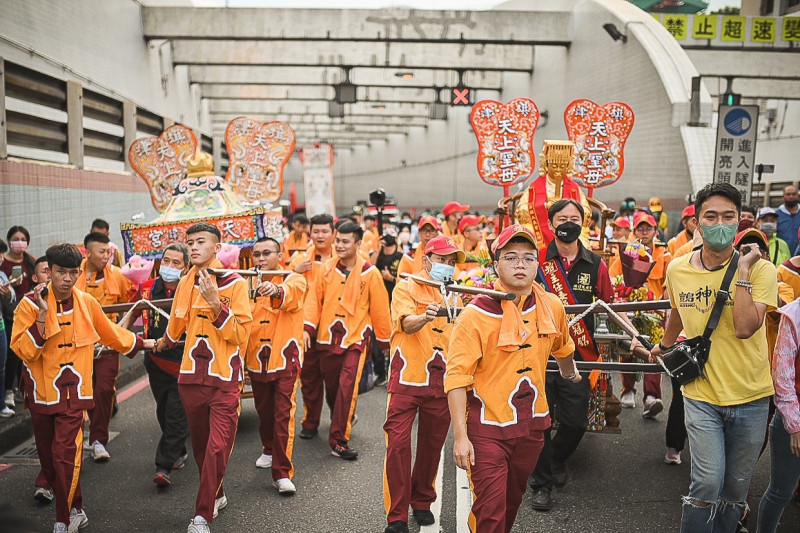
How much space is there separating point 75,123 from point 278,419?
9.09 meters

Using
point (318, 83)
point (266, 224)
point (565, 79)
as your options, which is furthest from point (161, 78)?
point (266, 224)

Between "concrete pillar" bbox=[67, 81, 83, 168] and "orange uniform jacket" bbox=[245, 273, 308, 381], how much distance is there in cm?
826

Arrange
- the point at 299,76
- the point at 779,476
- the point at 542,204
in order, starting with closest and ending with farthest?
the point at 779,476 < the point at 542,204 < the point at 299,76

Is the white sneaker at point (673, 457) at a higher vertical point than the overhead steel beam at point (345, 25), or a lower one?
lower

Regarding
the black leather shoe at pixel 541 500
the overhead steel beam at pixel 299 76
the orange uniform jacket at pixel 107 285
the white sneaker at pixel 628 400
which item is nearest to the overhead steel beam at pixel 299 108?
the overhead steel beam at pixel 299 76

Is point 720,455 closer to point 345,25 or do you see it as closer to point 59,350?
point 59,350

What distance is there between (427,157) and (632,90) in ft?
62.4

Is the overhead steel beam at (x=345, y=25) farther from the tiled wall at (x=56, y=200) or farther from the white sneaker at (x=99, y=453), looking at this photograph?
the white sneaker at (x=99, y=453)

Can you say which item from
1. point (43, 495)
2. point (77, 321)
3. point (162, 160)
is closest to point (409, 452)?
point (77, 321)

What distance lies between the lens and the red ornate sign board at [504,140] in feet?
28.7

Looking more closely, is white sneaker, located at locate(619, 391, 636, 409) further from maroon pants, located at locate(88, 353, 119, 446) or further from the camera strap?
maroon pants, located at locate(88, 353, 119, 446)

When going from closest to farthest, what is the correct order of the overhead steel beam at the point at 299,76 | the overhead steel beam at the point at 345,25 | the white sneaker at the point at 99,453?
the white sneaker at the point at 99,453 → the overhead steel beam at the point at 345,25 → the overhead steel beam at the point at 299,76

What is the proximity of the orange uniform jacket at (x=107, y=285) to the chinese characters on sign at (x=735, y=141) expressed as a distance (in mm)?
9191

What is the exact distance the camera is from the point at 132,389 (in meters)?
9.11
